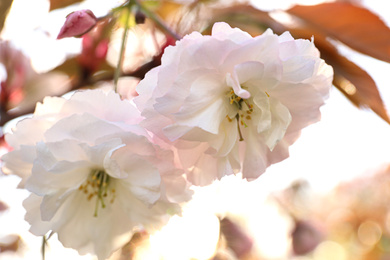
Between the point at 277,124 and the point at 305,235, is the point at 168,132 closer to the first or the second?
the point at 277,124

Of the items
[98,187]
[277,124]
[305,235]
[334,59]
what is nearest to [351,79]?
[334,59]

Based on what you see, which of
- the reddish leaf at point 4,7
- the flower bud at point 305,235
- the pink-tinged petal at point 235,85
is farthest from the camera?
the flower bud at point 305,235

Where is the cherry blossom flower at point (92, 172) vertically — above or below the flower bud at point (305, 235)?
above

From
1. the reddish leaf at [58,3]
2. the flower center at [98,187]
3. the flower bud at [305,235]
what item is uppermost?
the reddish leaf at [58,3]

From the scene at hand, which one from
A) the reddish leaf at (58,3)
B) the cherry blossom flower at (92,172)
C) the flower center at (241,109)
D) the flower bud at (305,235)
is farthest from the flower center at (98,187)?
the flower bud at (305,235)

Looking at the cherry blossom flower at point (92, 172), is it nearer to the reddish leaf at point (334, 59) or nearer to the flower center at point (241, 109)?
the flower center at point (241, 109)

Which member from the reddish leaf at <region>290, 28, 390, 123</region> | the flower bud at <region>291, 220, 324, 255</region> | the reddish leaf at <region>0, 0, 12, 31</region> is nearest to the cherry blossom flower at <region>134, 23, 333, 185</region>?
the reddish leaf at <region>290, 28, 390, 123</region>

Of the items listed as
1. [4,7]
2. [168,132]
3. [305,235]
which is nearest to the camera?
[168,132]

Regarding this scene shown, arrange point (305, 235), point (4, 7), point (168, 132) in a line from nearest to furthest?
point (168, 132)
point (4, 7)
point (305, 235)

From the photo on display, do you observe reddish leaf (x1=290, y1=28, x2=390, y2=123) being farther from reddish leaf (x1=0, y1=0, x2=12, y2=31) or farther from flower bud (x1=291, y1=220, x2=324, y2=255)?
flower bud (x1=291, y1=220, x2=324, y2=255)
